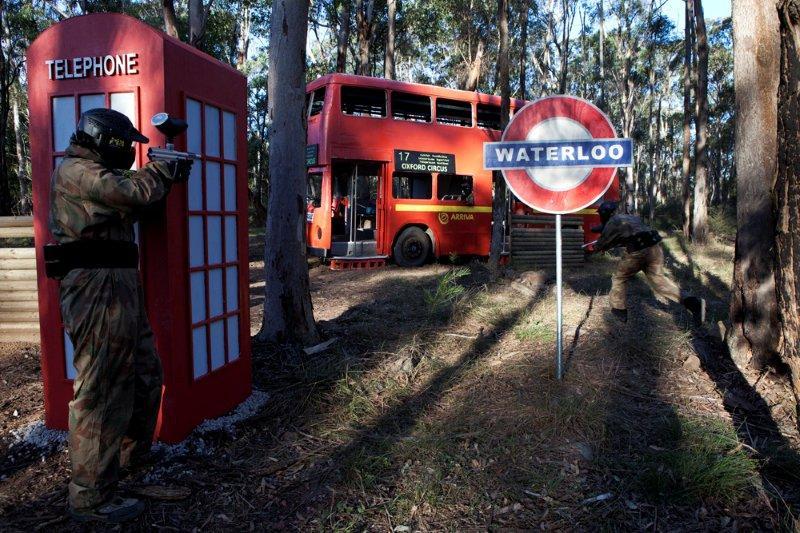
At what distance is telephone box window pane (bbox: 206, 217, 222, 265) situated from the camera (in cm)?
352

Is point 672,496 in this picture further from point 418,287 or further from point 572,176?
point 418,287

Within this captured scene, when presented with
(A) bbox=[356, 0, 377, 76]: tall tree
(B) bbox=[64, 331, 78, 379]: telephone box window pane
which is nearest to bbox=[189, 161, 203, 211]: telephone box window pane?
(B) bbox=[64, 331, 78, 379]: telephone box window pane

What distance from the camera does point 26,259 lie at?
221 inches

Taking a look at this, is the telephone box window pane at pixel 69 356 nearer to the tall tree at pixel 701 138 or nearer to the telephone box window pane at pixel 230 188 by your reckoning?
the telephone box window pane at pixel 230 188

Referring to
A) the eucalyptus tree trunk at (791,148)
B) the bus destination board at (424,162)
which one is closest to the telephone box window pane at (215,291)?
the eucalyptus tree trunk at (791,148)

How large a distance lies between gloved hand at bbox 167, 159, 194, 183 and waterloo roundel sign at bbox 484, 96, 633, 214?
1.96 meters

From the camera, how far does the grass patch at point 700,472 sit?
9.12 ft

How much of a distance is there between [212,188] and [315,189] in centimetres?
867

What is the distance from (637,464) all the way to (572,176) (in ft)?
6.01

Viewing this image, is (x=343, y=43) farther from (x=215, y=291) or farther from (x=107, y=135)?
(x=107, y=135)

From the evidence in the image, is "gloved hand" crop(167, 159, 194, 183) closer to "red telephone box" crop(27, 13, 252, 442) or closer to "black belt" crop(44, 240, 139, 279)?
"red telephone box" crop(27, 13, 252, 442)

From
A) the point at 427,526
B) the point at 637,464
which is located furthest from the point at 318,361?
the point at 637,464

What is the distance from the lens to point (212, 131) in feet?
11.6

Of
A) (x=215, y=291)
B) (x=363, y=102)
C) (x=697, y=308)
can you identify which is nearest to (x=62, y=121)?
(x=215, y=291)
